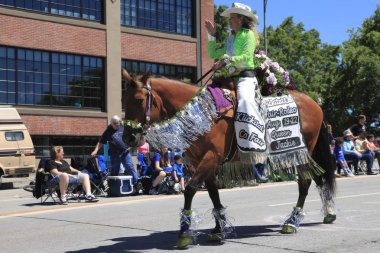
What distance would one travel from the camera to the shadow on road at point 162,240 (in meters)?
6.67

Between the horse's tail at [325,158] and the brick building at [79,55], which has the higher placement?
the brick building at [79,55]

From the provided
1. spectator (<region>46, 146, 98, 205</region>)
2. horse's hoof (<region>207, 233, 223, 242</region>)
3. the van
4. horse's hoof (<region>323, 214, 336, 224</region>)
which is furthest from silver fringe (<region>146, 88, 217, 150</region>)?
the van

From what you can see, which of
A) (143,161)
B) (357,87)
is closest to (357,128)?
(143,161)

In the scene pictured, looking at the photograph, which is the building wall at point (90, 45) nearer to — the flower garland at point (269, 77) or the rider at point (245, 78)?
the flower garland at point (269, 77)

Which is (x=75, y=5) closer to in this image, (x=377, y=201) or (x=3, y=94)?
(x=3, y=94)

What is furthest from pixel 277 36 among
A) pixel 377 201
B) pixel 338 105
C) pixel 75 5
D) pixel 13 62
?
pixel 377 201

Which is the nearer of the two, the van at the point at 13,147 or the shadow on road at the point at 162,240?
the shadow on road at the point at 162,240

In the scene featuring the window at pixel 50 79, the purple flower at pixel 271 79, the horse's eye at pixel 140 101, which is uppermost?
the window at pixel 50 79

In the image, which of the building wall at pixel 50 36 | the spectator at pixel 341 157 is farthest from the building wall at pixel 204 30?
the spectator at pixel 341 157

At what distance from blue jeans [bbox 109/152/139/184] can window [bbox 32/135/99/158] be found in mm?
14958

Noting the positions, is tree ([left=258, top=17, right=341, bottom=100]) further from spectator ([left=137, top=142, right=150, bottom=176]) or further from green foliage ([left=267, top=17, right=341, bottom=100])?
spectator ([left=137, top=142, right=150, bottom=176])

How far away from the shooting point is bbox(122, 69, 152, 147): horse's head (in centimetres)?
633

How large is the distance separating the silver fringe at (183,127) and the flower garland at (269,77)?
123cm

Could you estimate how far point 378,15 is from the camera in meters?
52.9
